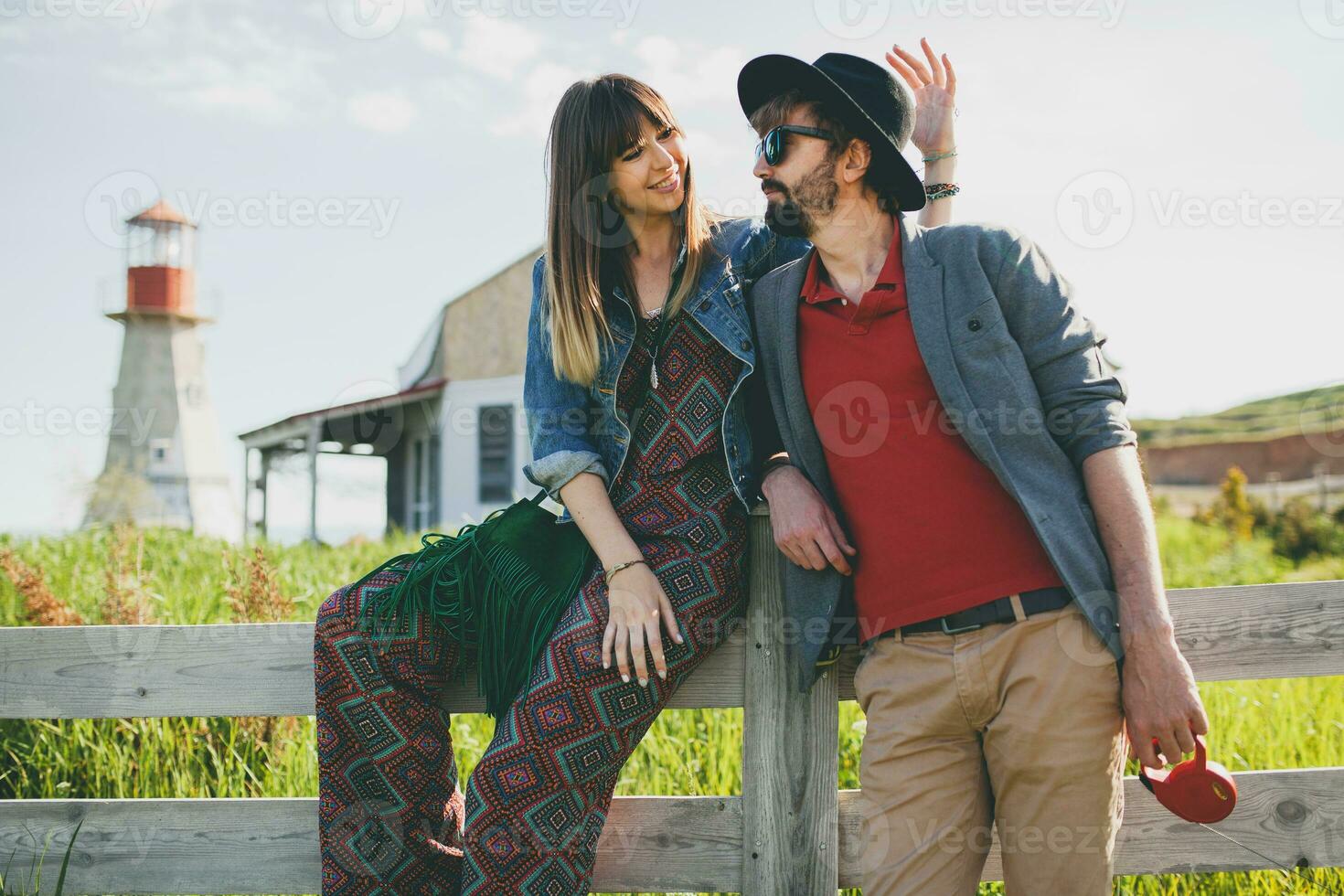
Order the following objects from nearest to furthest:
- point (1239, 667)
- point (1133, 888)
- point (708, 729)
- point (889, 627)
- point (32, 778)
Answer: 1. point (889, 627)
2. point (1239, 667)
3. point (1133, 888)
4. point (32, 778)
5. point (708, 729)

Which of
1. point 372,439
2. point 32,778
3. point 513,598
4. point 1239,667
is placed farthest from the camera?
point 372,439

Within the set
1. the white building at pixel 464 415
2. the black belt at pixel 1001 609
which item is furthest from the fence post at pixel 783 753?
the white building at pixel 464 415

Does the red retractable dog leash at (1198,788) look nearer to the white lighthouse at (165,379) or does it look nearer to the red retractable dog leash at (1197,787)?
the red retractable dog leash at (1197,787)

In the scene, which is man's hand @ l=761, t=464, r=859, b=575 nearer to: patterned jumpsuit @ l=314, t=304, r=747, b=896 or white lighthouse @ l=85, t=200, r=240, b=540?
patterned jumpsuit @ l=314, t=304, r=747, b=896

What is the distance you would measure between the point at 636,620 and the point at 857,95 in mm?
1269

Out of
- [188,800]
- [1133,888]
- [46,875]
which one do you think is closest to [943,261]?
[1133,888]

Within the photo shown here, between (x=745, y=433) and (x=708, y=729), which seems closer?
(x=745, y=433)

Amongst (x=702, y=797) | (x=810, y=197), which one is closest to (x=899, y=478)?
(x=810, y=197)

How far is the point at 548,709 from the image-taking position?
2.17 meters

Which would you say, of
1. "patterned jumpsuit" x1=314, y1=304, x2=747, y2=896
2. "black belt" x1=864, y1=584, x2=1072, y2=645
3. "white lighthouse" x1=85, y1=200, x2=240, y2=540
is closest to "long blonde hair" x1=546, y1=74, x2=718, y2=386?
"patterned jumpsuit" x1=314, y1=304, x2=747, y2=896

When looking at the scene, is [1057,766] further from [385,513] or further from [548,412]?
[385,513]

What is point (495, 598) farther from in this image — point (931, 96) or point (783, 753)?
point (931, 96)

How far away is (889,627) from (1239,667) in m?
1.03

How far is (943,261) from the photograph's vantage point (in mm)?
2184
